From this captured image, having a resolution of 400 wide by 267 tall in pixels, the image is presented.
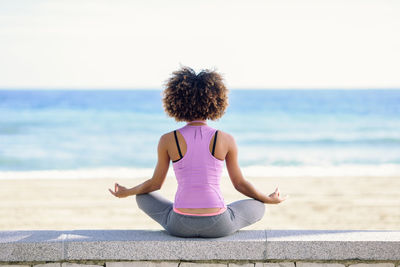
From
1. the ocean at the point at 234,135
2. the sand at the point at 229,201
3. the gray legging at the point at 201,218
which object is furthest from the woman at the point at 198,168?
the ocean at the point at 234,135

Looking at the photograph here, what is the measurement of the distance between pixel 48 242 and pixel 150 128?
25899 millimetres

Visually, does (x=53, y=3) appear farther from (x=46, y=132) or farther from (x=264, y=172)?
(x=264, y=172)

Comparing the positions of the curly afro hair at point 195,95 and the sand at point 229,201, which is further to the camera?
the sand at point 229,201

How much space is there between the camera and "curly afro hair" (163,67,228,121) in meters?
3.11

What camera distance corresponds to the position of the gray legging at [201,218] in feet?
9.75

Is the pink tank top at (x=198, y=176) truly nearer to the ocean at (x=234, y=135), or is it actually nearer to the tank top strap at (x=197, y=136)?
the tank top strap at (x=197, y=136)

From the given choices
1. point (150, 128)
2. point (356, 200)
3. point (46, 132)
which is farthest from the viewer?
point (150, 128)

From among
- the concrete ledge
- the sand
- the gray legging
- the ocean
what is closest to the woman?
the gray legging

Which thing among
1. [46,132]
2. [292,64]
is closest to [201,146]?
[46,132]

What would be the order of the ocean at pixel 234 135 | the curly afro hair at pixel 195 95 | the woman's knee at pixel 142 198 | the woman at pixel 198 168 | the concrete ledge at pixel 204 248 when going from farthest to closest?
the ocean at pixel 234 135
the woman's knee at pixel 142 198
the curly afro hair at pixel 195 95
the woman at pixel 198 168
the concrete ledge at pixel 204 248

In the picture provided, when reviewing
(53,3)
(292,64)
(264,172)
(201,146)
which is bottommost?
(264,172)

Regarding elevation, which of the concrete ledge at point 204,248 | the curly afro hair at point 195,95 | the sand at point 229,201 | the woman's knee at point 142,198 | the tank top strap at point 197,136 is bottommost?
the sand at point 229,201

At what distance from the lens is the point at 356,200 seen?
8852mm

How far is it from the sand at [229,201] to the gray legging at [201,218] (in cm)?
370
